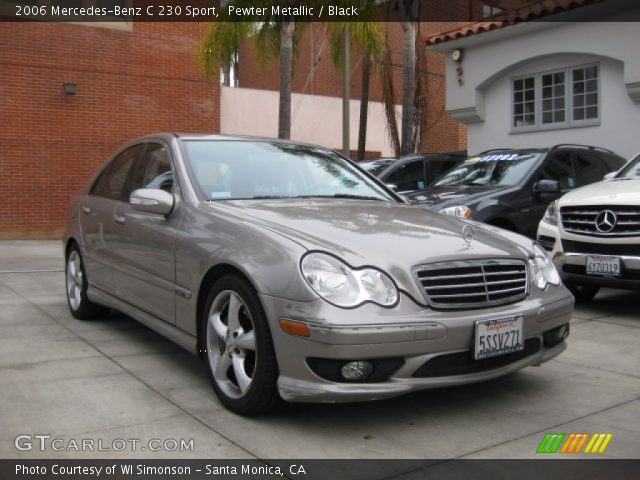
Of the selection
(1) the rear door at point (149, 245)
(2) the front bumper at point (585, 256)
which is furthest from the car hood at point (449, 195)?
(1) the rear door at point (149, 245)

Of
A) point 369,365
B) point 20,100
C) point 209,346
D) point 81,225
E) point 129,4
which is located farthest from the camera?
Answer: point 129,4

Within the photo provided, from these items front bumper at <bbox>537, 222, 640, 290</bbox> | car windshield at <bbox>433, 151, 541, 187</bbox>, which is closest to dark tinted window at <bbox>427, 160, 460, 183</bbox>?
car windshield at <bbox>433, 151, 541, 187</bbox>

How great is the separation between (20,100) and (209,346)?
12.4 metres

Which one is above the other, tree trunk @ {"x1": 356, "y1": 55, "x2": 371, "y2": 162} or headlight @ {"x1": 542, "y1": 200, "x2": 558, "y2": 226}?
tree trunk @ {"x1": 356, "y1": 55, "x2": 371, "y2": 162}

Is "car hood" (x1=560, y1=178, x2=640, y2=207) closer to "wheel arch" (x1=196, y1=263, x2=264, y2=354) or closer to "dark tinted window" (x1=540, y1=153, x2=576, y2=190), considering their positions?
"dark tinted window" (x1=540, y1=153, x2=576, y2=190)

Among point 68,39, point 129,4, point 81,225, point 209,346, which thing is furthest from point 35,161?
point 209,346

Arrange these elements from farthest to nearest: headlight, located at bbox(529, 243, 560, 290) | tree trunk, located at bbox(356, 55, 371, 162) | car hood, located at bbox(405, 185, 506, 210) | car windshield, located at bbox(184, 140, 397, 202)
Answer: tree trunk, located at bbox(356, 55, 371, 162)
car hood, located at bbox(405, 185, 506, 210)
car windshield, located at bbox(184, 140, 397, 202)
headlight, located at bbox(529, 243, 560, 290)

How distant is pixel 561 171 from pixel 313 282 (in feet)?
20.4

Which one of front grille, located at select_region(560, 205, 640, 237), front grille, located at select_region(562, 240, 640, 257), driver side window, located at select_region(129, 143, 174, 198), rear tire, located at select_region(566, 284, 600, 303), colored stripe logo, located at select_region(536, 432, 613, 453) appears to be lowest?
colored stripe logo, located at select_region(536, 432, 613, 453)

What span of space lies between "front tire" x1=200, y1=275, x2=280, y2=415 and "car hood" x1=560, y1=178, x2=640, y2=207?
12.8ft

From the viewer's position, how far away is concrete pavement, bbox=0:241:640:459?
3336 millimetres

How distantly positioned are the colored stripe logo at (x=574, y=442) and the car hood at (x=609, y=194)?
10.5 ft
